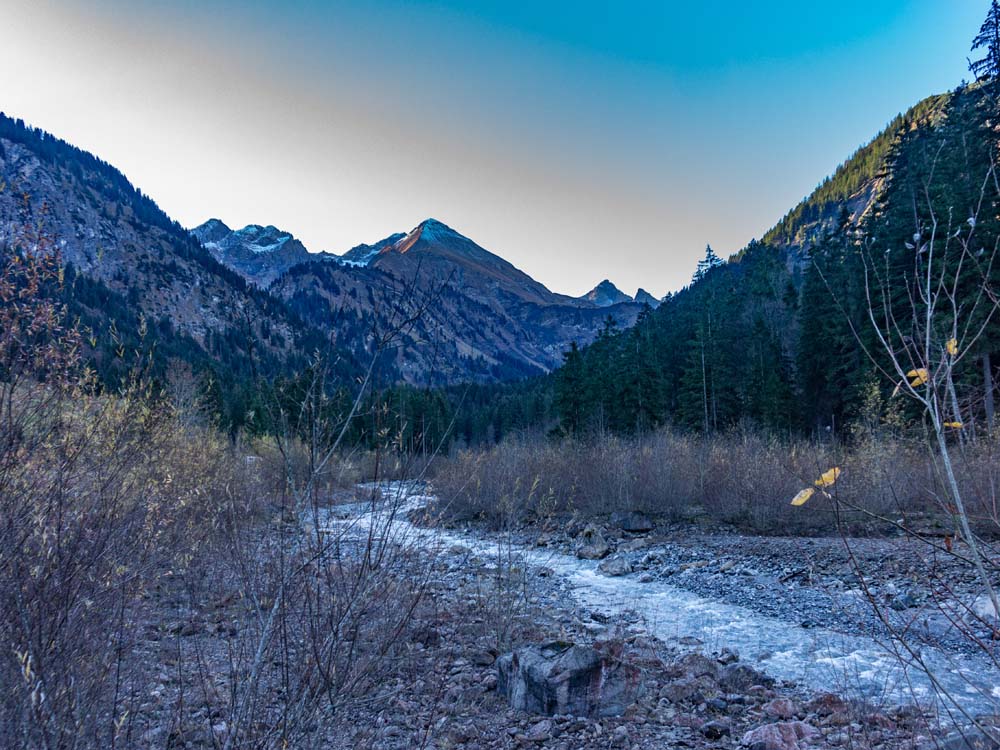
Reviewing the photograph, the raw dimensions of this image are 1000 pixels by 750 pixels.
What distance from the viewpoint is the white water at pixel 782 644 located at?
441 cm

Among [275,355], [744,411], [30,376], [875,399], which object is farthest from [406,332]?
[744,411]

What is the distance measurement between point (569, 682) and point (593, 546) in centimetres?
846

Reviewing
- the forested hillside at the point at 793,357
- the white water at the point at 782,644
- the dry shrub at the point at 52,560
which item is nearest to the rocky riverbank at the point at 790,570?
the white water at the point at 782,644

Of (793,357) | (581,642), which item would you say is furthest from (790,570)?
(793,357)

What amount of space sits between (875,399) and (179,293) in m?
132

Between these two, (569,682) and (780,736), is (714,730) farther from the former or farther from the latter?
(569,682)

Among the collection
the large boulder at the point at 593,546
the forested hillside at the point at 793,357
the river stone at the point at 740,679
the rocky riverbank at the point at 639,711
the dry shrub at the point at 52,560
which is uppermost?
the forested hillside at the point at 793,357

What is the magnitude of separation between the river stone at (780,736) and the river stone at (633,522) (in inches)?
400

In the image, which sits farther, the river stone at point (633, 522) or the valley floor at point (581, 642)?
the river stone at point (633, 522)

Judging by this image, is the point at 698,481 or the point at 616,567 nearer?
the point at 616,567

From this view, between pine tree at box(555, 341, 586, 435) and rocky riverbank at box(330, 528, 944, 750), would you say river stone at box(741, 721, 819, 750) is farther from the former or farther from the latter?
pine tree at box(555, 341, 586, 435)

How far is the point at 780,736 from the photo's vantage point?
375 cm

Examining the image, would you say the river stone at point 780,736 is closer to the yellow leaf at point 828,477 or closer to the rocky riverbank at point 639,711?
the rocky riverbank at point 639,711

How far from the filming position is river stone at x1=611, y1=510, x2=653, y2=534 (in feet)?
45.8
